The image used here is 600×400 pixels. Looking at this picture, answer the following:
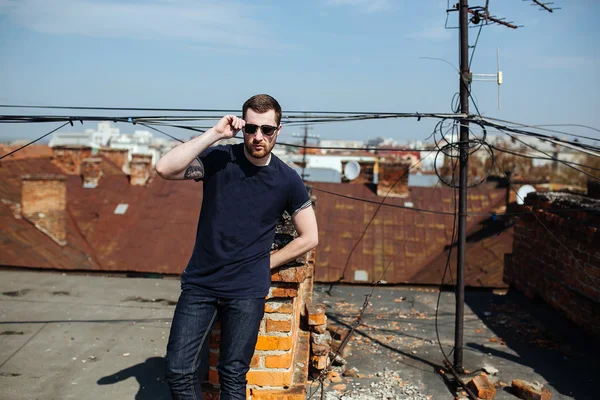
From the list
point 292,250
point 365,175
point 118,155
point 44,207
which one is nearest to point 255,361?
point 292,250

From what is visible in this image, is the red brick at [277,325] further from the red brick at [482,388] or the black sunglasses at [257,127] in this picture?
the red brick at [482,388]

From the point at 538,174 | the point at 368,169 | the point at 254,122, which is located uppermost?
the point at 254,122

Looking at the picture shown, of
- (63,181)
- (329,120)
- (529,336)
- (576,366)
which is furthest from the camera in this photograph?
(63,181)

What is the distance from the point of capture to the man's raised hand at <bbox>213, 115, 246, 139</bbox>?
8.70 ft

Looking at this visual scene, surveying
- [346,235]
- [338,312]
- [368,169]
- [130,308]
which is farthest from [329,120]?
[368,169]

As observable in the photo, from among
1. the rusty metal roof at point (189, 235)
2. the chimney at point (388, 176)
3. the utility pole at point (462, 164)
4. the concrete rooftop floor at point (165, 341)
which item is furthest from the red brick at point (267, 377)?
the chimney at point (388, 176)

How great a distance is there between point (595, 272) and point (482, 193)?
28.3 ft

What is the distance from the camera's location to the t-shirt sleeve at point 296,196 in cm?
280

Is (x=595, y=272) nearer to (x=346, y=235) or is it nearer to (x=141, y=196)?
(x=346, y=235)

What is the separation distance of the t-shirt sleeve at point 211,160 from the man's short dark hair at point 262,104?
24 cm

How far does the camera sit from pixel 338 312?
637cm

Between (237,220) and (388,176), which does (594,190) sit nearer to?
(237,220)

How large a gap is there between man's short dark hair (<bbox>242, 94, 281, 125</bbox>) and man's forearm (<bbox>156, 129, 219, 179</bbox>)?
25cm

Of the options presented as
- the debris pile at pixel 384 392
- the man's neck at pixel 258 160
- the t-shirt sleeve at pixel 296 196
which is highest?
the man's neck at pixel 258 160
